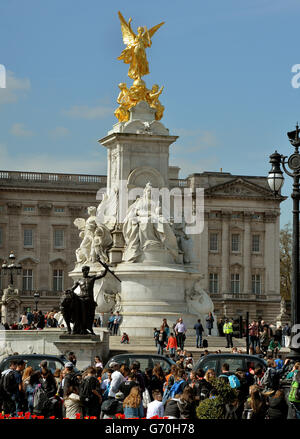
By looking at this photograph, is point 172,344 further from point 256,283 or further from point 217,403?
point 256,283

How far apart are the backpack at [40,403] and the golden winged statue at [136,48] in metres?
31.6

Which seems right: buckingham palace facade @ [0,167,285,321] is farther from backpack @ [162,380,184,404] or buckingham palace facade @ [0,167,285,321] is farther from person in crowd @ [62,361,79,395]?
backpack @ [162,380,184,404]

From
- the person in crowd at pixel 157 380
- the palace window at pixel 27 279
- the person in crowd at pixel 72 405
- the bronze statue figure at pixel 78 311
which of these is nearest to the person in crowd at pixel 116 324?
the bronze statue figure at pixel 78 311

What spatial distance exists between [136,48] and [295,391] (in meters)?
30.4

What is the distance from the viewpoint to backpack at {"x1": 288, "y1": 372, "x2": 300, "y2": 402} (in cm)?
1844

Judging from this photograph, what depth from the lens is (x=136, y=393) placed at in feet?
50.4

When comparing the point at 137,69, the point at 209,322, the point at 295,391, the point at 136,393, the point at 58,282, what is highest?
the point at 137,69

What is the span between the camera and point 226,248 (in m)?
102

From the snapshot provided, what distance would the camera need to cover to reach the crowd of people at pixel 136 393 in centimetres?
1508

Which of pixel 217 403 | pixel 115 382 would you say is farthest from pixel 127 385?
pixel 217 403
